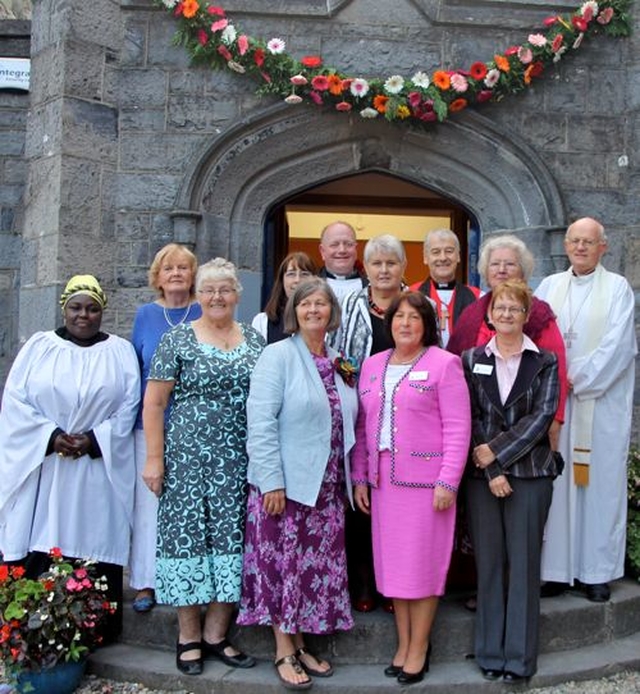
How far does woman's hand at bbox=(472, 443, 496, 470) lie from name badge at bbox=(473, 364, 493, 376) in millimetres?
288

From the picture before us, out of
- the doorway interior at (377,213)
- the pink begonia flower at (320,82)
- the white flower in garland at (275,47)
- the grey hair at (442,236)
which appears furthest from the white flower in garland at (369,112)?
the grey hair at (442,236)

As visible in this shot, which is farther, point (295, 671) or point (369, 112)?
point (369, 112)

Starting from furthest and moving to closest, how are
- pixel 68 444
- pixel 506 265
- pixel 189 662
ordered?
pixel 506 265 < pixel 68 444 < pixel 189 662

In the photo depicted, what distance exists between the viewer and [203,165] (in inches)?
204

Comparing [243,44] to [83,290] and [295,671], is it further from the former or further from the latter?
[295,671]

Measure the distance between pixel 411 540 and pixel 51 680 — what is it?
156cm

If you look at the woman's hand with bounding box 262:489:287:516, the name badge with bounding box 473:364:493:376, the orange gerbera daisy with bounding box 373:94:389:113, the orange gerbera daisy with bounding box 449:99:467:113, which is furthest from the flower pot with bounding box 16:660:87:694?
the orange gerbera daisy with bounding box 449:99:467:113

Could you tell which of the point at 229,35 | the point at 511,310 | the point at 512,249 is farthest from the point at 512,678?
the point at 229,35

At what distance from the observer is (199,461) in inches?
118

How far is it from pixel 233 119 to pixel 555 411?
320 centimetres

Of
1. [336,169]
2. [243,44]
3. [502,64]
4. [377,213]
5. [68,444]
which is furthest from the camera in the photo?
[377,213]

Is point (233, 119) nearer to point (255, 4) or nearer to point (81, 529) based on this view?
point (255, 4)

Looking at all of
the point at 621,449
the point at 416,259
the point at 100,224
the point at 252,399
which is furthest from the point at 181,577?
the point at 416,259

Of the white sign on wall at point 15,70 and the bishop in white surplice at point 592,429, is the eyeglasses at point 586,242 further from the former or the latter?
the white sign on wall at point 15,70
